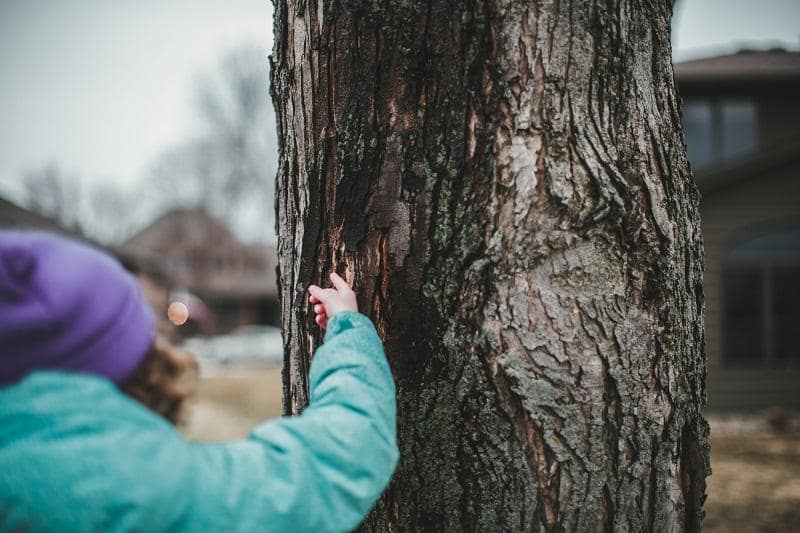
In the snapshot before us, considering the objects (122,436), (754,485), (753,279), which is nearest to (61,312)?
(122,436)

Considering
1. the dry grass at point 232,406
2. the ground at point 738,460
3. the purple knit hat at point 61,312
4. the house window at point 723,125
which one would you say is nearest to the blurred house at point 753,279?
the ground at point 738,460

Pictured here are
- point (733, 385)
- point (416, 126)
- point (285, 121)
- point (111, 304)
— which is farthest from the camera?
point (733, 385)

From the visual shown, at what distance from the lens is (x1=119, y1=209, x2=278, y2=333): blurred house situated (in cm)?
3289

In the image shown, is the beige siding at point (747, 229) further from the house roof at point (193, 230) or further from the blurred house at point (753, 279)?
the house roof at point (193, 230)

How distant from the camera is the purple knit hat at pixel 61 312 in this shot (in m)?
1.09

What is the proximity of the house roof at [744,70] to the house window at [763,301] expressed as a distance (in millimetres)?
3164

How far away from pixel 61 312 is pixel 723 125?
14276mm

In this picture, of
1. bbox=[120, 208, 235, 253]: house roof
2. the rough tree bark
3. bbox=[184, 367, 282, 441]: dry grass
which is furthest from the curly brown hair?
bbox=[120, 208, 235, 253]: house roof

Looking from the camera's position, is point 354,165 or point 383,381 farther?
point 354,165

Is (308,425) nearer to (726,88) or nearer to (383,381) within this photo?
(383,381)

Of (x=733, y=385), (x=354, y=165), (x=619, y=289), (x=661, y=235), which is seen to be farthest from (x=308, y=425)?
(x=733, y=385)

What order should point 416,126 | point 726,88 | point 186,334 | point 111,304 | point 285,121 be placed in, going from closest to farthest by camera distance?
1. point 111,304
2. point 416,126
3. point 285,121
4. point 726,88
5. point 186,334

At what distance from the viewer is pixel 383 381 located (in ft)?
4.53

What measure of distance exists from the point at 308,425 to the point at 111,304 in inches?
17.8
